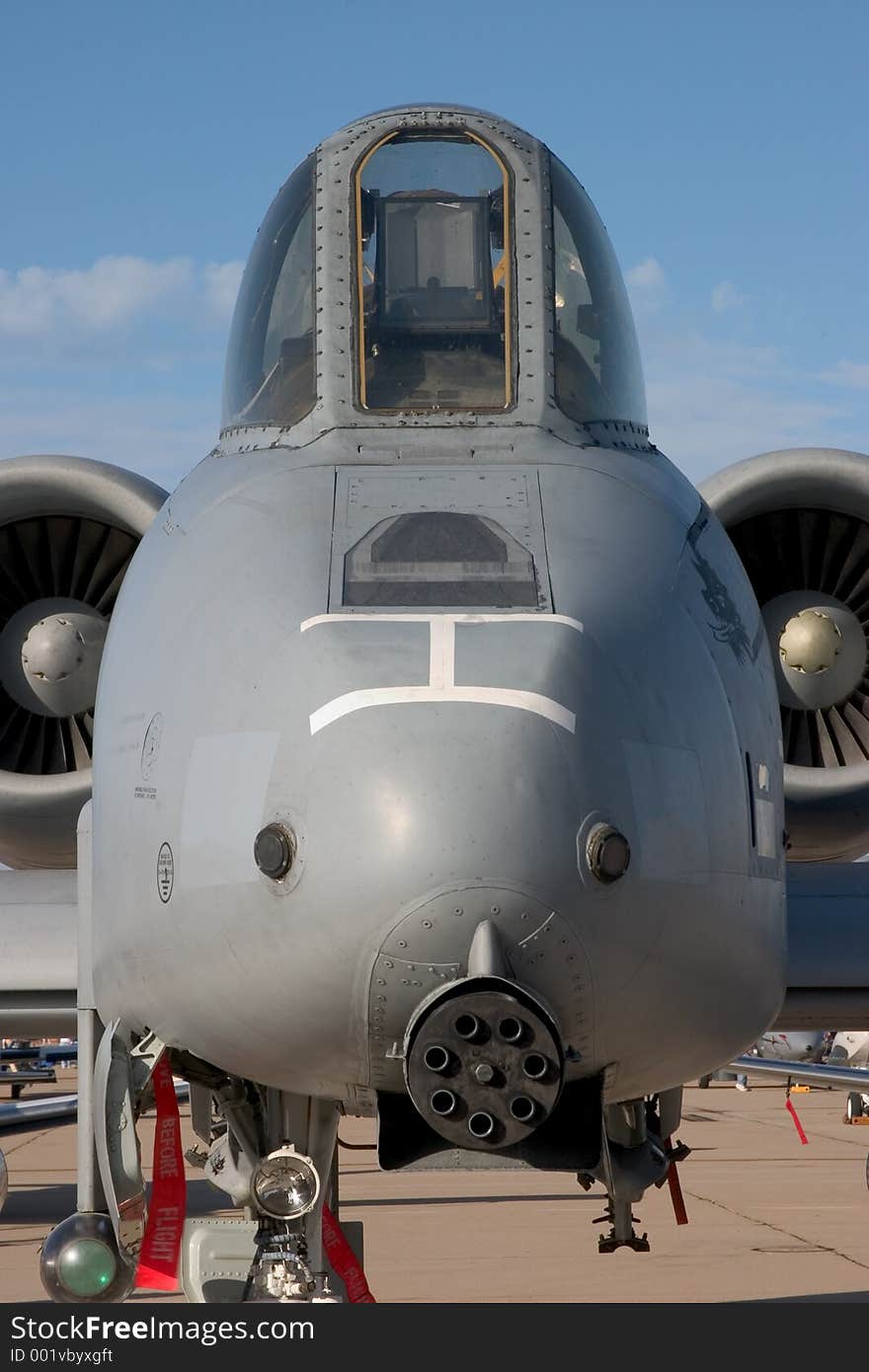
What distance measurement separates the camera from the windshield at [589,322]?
6344mm

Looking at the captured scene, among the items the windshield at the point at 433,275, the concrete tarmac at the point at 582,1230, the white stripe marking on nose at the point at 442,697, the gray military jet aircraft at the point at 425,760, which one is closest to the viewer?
the gray military jet aircraft at the point at 425,760

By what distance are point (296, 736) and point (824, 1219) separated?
648 inches

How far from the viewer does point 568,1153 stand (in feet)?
15.8

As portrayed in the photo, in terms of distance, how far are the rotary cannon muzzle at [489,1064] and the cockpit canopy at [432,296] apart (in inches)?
93.6

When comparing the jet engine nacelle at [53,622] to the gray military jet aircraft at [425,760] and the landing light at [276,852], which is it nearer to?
the gray military jet aircraft at [425,760]

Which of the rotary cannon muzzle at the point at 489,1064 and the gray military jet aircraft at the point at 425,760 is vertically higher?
the gray military jet aircraft at the point at 425,760

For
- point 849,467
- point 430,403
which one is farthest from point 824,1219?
point 430,403

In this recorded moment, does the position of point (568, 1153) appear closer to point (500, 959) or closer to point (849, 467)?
point (500, 959)

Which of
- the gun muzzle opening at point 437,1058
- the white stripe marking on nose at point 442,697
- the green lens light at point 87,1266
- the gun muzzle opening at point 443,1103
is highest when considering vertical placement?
the white stripe marking on nose at point 442,697

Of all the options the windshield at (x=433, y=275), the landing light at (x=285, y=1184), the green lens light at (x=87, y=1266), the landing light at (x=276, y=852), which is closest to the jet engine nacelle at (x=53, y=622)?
the windshield at (x=433, y=275)

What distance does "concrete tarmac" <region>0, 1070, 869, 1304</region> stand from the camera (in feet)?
44.1

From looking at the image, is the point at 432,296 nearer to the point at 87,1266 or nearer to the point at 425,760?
the point at 425,760

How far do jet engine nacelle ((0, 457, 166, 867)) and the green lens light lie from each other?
2.67 m

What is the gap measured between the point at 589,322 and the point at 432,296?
0.61 meters
